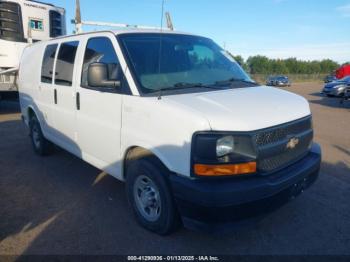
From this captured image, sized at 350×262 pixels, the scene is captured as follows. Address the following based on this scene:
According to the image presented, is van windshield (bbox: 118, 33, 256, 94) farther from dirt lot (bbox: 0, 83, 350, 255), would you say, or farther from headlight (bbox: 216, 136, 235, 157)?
dirt lot (bbox: 0, 83, 350, 255)

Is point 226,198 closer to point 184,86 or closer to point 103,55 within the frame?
point 184,86

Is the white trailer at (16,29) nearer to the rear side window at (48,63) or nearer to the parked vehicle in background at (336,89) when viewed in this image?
the rear side window at (48,63)

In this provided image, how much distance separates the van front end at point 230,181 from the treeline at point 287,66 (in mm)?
80541

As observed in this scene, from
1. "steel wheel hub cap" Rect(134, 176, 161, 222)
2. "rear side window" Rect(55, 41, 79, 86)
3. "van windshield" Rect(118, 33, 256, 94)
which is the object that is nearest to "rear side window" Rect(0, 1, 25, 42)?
"rear side window" Rect(55, 41, 79, 86)

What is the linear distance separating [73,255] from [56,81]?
285cm

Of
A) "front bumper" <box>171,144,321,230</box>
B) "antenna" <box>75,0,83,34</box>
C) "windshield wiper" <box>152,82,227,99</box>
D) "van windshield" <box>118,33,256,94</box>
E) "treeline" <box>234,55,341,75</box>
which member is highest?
"antenna" <box>75,0,83,34</box>

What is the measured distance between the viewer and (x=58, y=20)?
39.1ft

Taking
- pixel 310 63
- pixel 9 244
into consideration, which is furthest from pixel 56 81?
pixel 310 63

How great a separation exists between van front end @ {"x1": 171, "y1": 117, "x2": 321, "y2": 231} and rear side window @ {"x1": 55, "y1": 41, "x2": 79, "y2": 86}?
251cm

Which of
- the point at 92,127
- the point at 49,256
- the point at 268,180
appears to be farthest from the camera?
the point at 92,127

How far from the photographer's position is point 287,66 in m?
90.4

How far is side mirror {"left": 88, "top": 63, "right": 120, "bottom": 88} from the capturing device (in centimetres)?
349

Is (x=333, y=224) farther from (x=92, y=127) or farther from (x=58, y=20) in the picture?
(x=58, y=20)

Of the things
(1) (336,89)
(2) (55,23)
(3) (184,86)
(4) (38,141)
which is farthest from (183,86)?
(1) (336,89)
